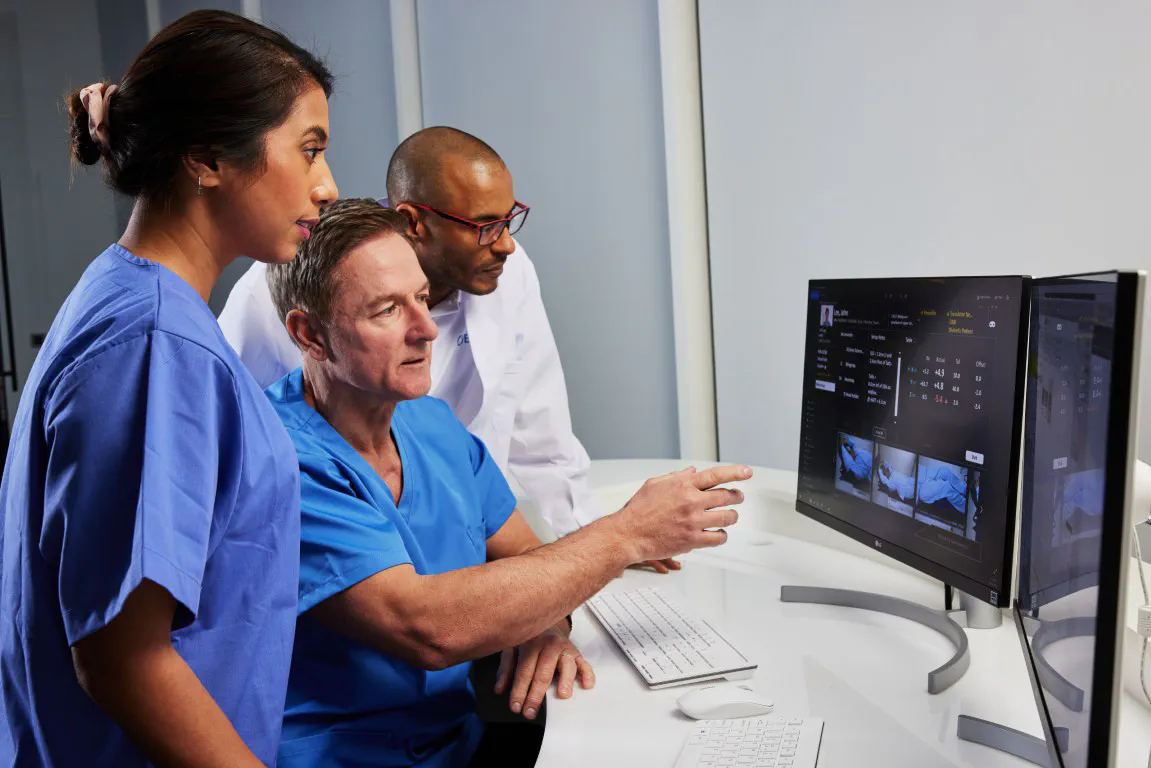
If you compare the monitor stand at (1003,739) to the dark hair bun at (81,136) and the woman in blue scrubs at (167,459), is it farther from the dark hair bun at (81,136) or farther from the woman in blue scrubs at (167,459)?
the dark hair bun at (81,136)

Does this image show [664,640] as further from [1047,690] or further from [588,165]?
[588,165]

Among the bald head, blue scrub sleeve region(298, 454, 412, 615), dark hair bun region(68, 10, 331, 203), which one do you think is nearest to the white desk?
blue scrub sleeve region(298, 454, 412, 615)

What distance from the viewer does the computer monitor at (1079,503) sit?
621mm

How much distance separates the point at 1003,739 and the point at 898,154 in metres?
1.75

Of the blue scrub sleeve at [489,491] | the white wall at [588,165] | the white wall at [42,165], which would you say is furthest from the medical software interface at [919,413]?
the white wall at [42,165]

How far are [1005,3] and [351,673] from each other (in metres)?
1.97

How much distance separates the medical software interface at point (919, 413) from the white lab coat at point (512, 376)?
608 mm

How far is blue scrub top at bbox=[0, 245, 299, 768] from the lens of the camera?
0.78 m

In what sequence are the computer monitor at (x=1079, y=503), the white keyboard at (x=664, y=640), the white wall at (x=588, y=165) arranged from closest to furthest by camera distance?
the computer monitor at (x=1079, y=503)
the white keyboard at (x=664, y=640)
the white wall at (x=588, y=165)

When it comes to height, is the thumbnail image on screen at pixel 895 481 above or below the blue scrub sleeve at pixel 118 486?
below

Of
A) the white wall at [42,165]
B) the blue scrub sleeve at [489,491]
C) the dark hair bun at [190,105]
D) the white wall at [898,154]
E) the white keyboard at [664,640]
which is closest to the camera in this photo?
the dark hair bun at [190,105]

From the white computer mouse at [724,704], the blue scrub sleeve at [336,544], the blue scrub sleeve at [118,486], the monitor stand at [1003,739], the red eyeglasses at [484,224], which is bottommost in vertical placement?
the white computer mouse at [724,704]

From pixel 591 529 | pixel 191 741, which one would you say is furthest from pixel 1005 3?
pixel 191 741

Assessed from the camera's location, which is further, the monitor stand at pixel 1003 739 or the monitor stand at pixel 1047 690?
the monitor stand at pixel 1003 739
